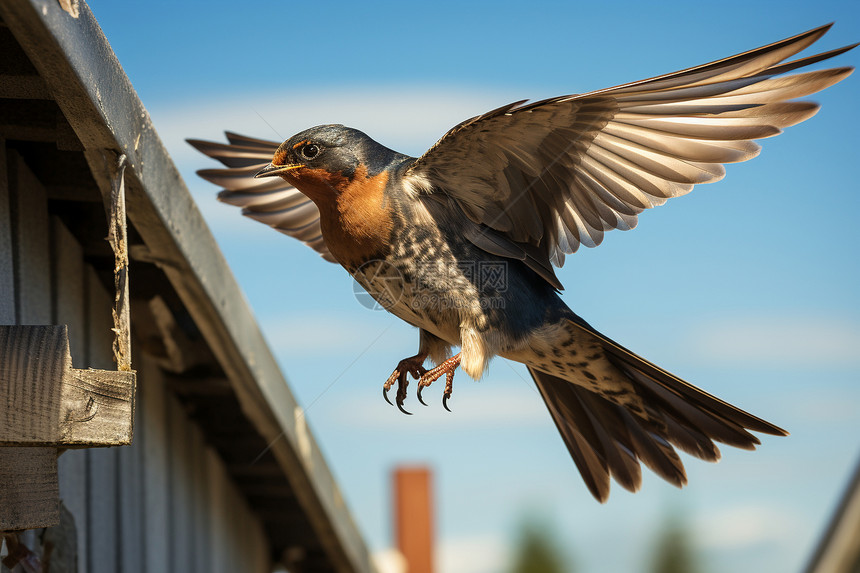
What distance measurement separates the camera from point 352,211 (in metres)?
2.49

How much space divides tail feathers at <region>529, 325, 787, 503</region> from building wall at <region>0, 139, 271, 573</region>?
1.55 metres

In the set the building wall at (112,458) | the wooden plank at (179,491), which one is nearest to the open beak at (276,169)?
the building wall at (112,458)

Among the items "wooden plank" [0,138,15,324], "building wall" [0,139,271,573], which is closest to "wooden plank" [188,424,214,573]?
"building wall" [0,139,271,573]

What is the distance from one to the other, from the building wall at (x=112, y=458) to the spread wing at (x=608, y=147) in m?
1.18

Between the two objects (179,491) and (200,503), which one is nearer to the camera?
(179,491)

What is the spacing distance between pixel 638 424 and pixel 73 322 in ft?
6.62

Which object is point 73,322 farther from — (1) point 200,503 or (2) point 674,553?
(2) point 674,553

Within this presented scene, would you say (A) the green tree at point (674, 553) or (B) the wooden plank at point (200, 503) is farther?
(A) the green tree at point (674, 553)

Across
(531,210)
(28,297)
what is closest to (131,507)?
(28,297)

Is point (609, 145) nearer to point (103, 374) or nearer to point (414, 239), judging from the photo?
point (414, 239)

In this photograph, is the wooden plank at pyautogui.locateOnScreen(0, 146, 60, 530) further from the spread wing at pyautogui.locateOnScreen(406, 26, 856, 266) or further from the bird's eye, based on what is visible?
the spread wing at pyautogui.locateOnScreen(406, 26, 856, 266)

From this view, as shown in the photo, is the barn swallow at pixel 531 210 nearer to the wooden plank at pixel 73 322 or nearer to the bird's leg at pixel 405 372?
the bird's leg at pixel 405 372

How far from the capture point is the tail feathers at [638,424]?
2.69 meters

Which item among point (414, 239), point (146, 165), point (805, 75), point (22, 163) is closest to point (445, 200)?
point (414, 239)
